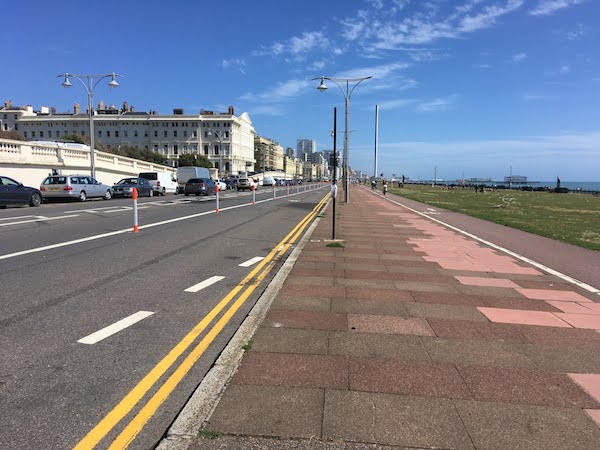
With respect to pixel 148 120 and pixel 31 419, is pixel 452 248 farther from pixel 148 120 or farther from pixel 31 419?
pixel 148 120

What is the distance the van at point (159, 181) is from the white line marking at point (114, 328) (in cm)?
3374

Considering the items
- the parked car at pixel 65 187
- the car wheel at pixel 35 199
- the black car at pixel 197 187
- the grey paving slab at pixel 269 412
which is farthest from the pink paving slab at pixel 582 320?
the black car at pixel 197 187

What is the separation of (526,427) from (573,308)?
3.84m

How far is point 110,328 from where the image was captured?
200 inches

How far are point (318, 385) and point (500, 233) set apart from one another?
45.0 feet

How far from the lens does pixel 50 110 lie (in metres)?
146

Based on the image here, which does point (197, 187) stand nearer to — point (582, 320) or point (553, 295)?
point (553, 295)

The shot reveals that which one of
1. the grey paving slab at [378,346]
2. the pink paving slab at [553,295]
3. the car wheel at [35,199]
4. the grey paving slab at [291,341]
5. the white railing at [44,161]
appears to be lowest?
the pink paving slab at [553,295]

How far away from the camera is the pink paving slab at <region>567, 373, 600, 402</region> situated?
369cm

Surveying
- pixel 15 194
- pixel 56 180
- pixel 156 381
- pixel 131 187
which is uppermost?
pixel 56 180

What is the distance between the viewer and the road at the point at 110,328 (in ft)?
10.6

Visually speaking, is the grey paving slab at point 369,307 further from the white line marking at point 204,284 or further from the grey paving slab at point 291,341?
A: the white line marking at point 204,284

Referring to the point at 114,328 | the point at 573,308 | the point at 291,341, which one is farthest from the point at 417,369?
the point at 573,308

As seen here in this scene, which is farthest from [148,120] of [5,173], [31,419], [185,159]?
[31,419]
